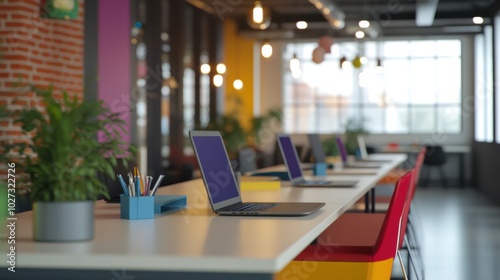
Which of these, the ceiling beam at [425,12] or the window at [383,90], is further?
the window at [383,90]

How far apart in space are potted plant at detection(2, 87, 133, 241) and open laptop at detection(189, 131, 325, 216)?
2.59 ft

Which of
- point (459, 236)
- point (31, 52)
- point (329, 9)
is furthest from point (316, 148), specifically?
point (329, 9)

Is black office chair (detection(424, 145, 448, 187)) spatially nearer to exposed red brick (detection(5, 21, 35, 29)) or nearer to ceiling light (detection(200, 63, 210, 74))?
ceiling light (detection(200, 63, 210, 74))

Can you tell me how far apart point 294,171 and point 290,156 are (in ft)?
0.31

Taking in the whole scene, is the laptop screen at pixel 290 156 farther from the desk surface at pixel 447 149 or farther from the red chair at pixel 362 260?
the desk surface at pixel 447 149

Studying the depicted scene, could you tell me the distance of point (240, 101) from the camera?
14453 millimetres

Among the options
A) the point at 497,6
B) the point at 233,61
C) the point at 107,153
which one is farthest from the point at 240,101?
the point at 107,153

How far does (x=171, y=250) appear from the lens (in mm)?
1822

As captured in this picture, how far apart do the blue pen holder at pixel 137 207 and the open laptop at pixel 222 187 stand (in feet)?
0.70

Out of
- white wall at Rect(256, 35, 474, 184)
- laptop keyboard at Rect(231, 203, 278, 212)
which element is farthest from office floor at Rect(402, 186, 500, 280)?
white wall at Rect(256, 35, 474, 184)

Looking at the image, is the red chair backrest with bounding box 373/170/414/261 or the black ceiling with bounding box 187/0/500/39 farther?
the black ceiling with bounding box 187/0/500/39

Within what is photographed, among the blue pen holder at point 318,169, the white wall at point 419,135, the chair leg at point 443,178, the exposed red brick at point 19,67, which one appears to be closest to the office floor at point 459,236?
the blue pen holder at point 318,169

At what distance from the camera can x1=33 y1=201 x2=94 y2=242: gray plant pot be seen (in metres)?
1.91

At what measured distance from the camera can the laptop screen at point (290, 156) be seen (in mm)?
4508
